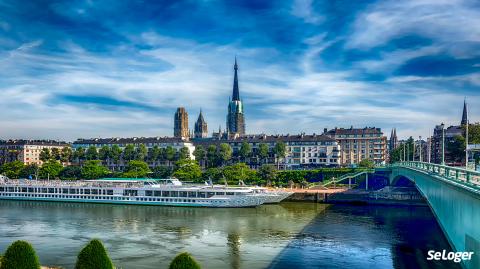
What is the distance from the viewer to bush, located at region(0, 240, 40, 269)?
23.2 meters

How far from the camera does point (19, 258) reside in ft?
76.3

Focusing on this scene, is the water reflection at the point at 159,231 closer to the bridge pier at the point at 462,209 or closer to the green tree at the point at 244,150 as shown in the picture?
the bridge pier at the point at 462,209

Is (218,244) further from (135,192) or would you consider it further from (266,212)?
(135,192)

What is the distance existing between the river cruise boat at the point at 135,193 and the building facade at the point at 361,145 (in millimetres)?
77944

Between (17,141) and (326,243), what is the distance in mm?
171725

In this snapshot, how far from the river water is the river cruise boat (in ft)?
9.11

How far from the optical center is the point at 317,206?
267 feet

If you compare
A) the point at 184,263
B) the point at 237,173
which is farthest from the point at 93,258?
the point at 237,173

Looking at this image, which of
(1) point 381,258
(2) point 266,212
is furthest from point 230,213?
(1) point 381,258

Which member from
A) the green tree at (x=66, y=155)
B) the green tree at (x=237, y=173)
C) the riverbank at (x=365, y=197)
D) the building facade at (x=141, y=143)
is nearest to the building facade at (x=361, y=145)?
the building facade at (x=141, y=143)

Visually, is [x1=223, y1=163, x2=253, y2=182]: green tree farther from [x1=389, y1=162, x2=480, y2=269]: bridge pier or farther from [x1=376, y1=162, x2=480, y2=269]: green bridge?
[x1=389, y1=162, x2=480, y2=269]: bridge pier

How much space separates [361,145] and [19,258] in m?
144

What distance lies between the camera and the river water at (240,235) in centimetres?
4044

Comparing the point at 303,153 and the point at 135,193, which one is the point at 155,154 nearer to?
the point at 303,153
